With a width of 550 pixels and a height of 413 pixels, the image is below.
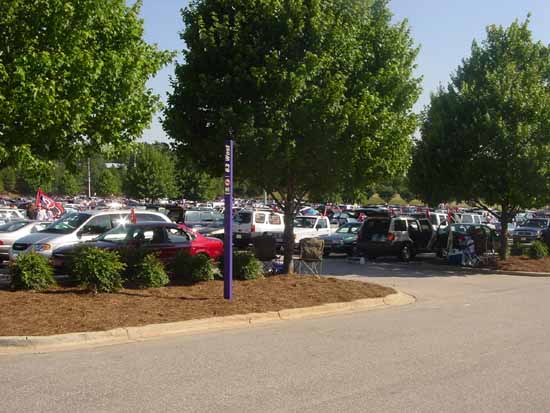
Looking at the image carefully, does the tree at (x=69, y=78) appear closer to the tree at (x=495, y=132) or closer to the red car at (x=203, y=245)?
the red car at (x=203, y=245)

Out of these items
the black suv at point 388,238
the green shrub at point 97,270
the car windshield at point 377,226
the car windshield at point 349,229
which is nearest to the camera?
the green shrub at point 97,270

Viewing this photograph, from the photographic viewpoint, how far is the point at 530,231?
35688 mm

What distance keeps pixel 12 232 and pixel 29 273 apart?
7.83 m

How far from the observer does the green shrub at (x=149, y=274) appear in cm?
1243

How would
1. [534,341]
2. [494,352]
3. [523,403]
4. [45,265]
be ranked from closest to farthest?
[523,403], [494,352], [534,341], [45,265]

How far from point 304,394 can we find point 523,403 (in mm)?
2111

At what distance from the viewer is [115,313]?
32.9 ft

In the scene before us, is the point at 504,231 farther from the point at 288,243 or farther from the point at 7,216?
the point at 7,216

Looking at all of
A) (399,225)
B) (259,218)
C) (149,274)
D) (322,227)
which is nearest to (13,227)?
(149,274)

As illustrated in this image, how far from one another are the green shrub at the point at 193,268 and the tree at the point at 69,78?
10.2ft

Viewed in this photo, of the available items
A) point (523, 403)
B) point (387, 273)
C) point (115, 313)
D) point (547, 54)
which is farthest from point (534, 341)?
point (547, 54)

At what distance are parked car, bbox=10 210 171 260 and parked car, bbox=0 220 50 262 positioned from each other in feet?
5.95

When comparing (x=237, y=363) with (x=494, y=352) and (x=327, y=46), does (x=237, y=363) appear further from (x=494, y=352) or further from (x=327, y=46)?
(x=327, y=46)

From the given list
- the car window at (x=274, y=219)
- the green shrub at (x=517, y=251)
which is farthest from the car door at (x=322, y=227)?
the green shrub at (x=517, y=251)
